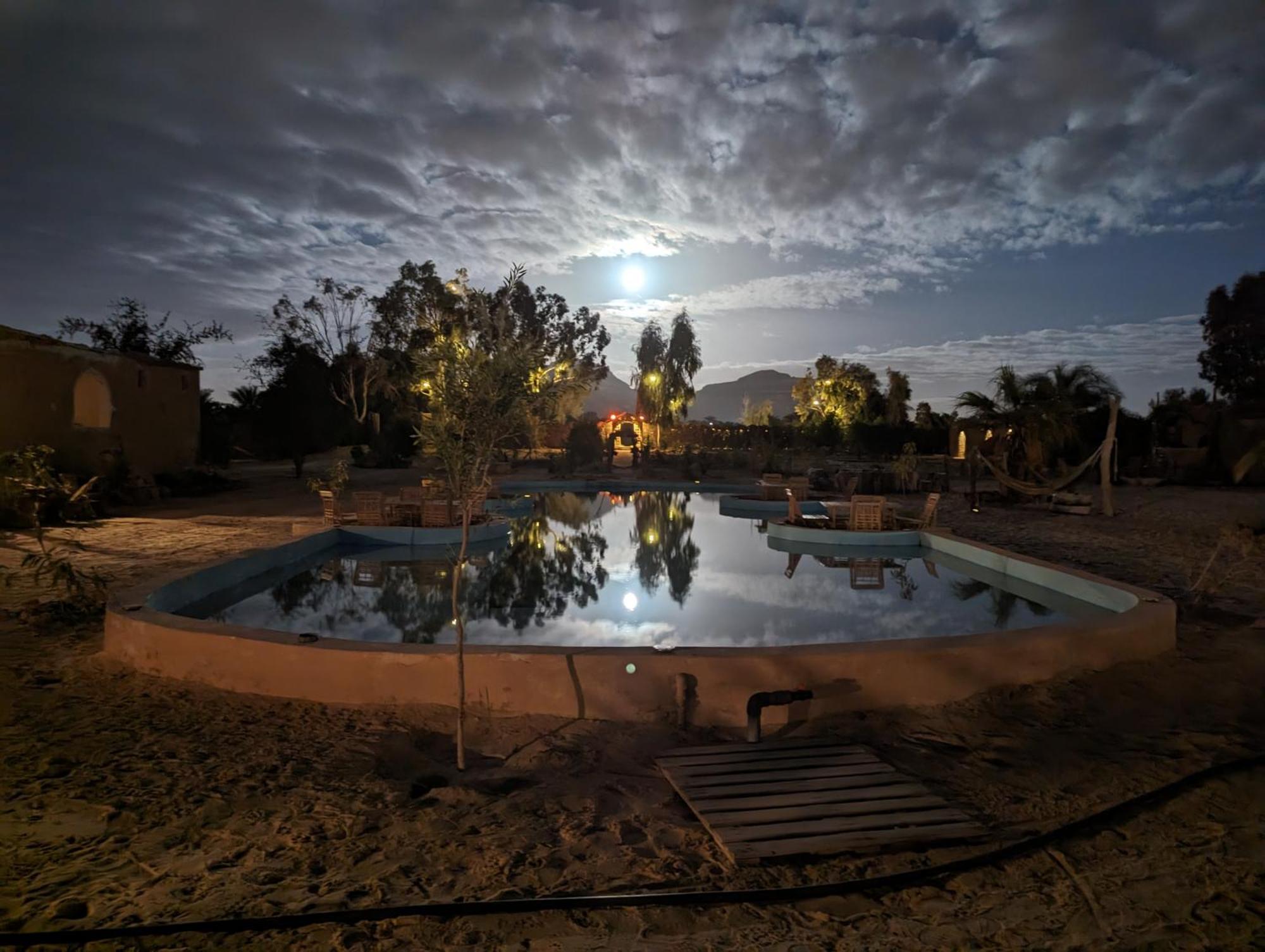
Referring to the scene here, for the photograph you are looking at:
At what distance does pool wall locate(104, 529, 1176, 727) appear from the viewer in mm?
4762

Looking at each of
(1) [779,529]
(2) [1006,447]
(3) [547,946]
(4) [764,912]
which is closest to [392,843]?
(3) [547,946]


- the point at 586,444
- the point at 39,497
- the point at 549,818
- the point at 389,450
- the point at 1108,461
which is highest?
the point at 586,444

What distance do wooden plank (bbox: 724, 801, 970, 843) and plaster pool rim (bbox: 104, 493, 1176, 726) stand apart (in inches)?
51.3

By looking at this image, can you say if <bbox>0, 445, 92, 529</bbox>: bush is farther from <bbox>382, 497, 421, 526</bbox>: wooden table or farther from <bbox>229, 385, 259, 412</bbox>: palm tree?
<bbox>229, 385, 259, 412</bbox>: palm tree

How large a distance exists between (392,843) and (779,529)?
11.4m

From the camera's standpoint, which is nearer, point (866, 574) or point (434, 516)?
point (866, 574)

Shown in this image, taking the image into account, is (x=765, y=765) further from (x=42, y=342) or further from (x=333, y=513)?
(x=42, y=342)

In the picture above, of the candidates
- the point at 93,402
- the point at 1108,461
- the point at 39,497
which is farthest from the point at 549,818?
the point at 93,402

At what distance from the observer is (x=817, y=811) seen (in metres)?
3.54

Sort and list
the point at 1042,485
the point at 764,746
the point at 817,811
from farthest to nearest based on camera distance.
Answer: the point at 1042,485 < the point at 764,746 < the point at 817,811

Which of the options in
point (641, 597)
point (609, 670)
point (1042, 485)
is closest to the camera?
point (609, 670)

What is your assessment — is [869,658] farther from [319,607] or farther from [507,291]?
[319,607]

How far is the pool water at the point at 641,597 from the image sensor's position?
287 inches

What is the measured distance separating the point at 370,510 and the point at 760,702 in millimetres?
10303
